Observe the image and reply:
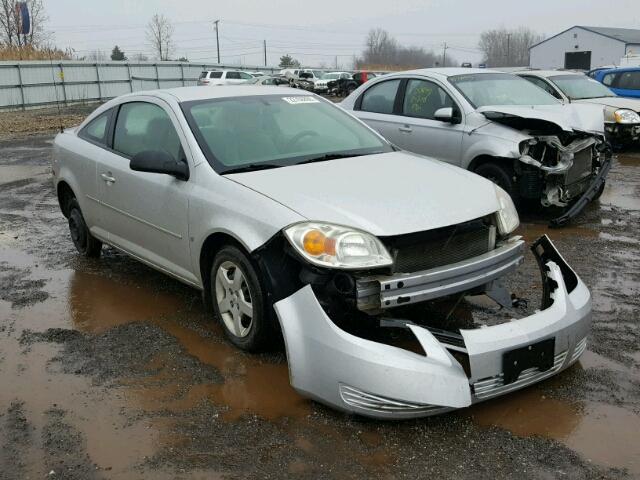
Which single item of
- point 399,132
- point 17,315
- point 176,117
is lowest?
point 17,315

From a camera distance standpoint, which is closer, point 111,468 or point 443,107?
point 111,468

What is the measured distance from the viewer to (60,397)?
142 inches

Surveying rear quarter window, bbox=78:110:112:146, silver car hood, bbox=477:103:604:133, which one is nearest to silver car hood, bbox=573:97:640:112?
silver car hood, bbox=477:103:604:133

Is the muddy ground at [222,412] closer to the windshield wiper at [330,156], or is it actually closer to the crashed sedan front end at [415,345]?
the crashed sedan front end at [415,345]

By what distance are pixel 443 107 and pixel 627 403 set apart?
5040 millimetres

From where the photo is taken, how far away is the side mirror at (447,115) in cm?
743

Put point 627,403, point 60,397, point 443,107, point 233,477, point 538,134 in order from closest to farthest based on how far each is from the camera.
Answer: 1. point 233,477
2. point 627,403
3. point 60,397
4. point 538,134
5. point 443,107

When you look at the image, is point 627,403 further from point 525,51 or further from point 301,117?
point 525,51

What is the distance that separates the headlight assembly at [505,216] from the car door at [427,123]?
3539 mm

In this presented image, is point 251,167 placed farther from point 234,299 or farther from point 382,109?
point 382,109

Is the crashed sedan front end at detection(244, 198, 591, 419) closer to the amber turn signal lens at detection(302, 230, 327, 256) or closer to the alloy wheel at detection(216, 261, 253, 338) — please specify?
the amber turn signal lens at detection(302, 230, 327, 256)

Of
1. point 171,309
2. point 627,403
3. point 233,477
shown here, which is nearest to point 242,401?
point 233,477

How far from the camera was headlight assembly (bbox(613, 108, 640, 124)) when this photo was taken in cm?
1205

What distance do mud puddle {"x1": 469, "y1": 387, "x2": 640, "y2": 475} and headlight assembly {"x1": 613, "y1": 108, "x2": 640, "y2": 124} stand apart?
10068 mm
